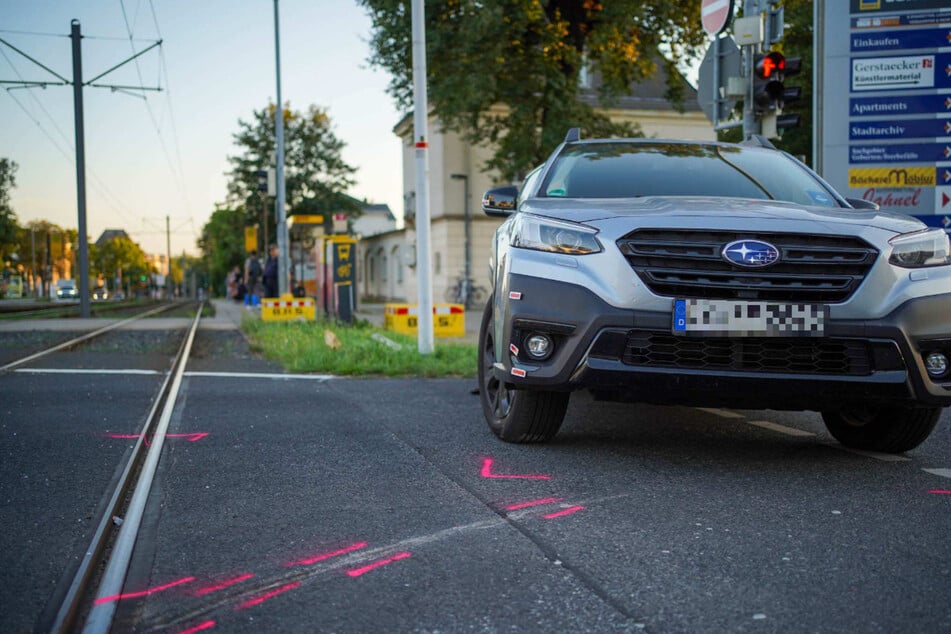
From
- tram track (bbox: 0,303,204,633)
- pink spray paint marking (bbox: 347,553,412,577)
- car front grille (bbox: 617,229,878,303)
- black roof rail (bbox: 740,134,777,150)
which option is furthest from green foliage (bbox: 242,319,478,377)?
pink spray paint marking (bbox: 347,553,412,577)

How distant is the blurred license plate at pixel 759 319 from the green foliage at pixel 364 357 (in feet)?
17.2

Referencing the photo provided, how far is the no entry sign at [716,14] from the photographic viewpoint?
10.4 metres

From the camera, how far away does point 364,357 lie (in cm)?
1016

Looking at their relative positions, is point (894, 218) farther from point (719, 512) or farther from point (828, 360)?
point (719, 512)

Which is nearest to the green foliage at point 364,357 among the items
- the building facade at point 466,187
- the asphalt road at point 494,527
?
the asphalt road at point 494,527

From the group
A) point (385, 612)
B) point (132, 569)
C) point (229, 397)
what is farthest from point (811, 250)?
point (229, 397)

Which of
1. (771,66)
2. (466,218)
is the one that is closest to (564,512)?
(771,66)

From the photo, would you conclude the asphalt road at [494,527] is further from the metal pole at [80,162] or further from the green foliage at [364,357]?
the metal pole at [80,162]

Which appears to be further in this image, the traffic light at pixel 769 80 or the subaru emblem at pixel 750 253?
the traffic light at pixel 769 80

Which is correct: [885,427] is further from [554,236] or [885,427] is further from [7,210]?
[7,210]

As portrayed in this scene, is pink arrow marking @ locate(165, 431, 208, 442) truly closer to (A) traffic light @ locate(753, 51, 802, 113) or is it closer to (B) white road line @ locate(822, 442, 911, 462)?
(B) white road line @ locate(822, 442, 911, 462)

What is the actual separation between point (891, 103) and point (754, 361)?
8215mm

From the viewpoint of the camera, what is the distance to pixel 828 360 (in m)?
4.00

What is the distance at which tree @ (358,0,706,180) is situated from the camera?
23.4m
